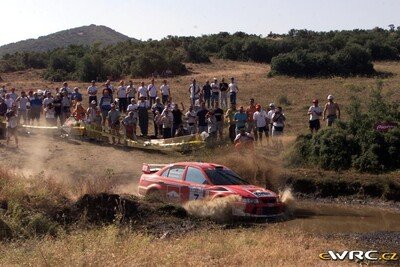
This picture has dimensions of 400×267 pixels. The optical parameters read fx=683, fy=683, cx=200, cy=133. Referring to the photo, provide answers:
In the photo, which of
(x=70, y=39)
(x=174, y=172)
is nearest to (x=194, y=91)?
(x=174, y=172)

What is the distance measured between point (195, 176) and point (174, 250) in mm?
6783

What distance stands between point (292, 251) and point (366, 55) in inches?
1728

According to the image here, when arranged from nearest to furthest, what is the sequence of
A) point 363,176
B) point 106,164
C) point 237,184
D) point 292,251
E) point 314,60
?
point 292,251, point 237,184, point 363,176, point 106,164, point 314,60

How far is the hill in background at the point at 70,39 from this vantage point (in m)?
149

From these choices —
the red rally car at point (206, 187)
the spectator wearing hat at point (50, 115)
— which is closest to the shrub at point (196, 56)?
the spectator wearing hat at point (50, 115)

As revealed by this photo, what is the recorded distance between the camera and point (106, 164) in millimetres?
24891

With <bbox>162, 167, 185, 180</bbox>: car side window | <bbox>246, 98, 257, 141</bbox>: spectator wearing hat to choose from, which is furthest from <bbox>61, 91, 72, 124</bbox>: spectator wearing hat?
<bbox>162, 167, 185, 180</bbox>: car side window

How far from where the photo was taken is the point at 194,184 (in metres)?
18.5

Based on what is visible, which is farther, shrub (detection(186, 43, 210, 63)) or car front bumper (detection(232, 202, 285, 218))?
shrub (detection(186, 43, 210, 63))

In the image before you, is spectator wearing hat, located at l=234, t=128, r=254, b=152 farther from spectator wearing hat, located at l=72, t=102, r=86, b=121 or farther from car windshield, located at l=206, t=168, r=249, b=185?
spectator wearing hat, located at l=72, t=102, r=86, b=121

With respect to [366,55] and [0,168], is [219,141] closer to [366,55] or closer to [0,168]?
[0,168]

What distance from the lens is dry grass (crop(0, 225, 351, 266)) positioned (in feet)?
35.0

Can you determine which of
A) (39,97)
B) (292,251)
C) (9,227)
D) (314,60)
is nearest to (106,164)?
(39,97)

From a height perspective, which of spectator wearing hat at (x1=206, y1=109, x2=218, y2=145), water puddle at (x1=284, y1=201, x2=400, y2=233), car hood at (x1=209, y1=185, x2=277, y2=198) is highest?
spectator wearing hat at (x1=206, y1=109, x2=218, y2=145)
